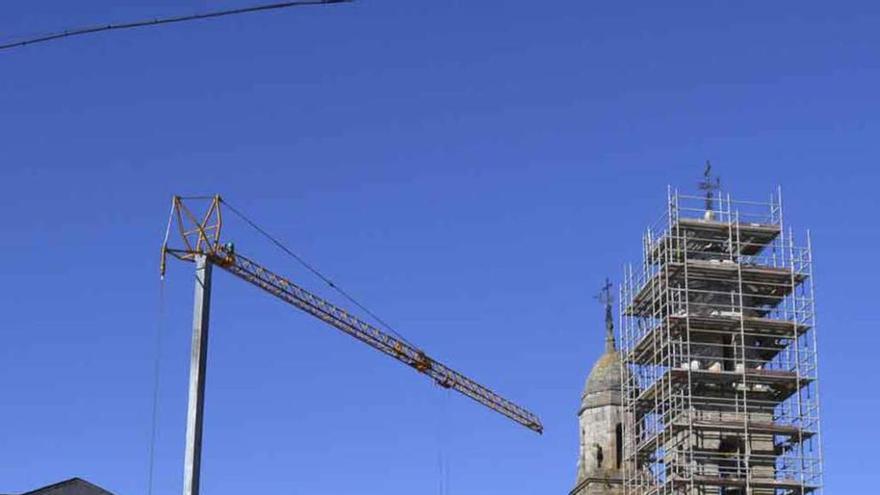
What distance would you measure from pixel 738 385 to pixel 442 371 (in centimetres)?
3926

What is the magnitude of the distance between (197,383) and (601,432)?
19.6 metres

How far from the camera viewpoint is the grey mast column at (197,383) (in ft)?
229

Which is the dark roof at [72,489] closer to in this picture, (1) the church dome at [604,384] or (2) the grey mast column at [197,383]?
(2) the grey mast column at [197,383]

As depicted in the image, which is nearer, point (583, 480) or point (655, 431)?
point (655, 431)

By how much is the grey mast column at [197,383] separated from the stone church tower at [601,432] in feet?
60.5

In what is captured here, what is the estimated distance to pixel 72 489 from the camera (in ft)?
179

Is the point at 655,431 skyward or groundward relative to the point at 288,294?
groundward

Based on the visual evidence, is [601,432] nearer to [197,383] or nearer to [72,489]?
[197,383]

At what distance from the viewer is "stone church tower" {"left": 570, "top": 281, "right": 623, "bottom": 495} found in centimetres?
7788

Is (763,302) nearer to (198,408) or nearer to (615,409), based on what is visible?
(615,409)

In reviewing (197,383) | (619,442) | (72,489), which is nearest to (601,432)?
(619,442)

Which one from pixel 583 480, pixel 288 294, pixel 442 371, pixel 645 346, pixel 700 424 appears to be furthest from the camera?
pixel 442 371

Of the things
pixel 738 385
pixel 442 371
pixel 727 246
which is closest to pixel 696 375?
pixel 738 385

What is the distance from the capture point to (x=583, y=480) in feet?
257
